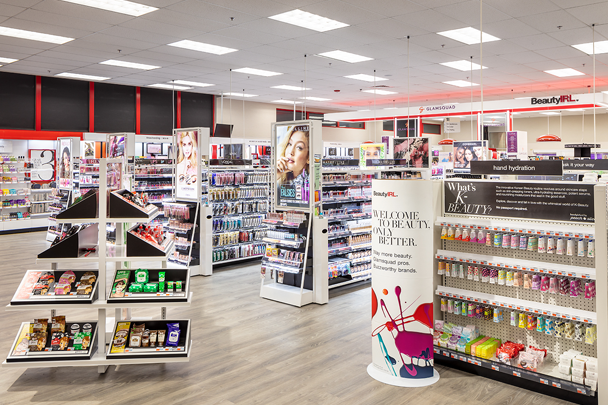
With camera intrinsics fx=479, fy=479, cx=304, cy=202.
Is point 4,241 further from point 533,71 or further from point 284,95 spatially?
point 533,71

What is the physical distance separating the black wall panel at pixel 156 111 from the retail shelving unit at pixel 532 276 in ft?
39.0

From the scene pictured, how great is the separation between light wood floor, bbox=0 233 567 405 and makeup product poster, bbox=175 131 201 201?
2.45m

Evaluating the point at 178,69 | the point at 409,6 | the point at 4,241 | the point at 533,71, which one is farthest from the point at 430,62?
the point at 4,241

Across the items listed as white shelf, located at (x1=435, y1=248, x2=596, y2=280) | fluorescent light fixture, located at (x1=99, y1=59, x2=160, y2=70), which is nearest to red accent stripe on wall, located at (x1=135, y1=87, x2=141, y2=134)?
fluorescent light fixture, located at (x1=99, y1=59, x2=160, y2=70)

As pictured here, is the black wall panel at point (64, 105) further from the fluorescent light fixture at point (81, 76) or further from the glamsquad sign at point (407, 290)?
the glamsquad sign at point (407, 290)

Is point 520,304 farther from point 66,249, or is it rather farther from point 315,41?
point 315,41

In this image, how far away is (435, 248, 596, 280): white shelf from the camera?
11.9 feet

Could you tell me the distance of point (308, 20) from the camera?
7367mm

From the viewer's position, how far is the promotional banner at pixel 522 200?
370 cm

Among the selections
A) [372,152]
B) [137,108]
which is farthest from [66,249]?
[137,108]

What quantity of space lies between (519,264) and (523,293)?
354mm

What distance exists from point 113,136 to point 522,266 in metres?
8.49

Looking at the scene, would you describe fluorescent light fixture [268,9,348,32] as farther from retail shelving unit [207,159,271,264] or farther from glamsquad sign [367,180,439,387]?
glamsquad sign [367,180,439,387]

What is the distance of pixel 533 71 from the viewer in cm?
1125
